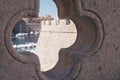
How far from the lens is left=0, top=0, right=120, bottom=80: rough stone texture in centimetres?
287

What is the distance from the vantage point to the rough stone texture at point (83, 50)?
9.42 feet

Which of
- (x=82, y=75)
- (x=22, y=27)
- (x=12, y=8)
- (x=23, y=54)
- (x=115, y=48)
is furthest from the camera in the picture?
(x=22, y=27)

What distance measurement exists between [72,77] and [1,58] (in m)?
0.97

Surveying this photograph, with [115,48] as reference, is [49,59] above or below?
below

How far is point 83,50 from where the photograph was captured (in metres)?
3.46

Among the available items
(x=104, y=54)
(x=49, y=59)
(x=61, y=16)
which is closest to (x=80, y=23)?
(x=61, y=16)

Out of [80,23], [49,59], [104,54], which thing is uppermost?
[80,23]

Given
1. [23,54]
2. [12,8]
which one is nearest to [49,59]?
[23,54]

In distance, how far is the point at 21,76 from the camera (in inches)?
116

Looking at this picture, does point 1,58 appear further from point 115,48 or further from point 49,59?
point 49,59

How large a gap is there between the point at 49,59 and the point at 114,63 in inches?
118

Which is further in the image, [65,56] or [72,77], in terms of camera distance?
[65,56]

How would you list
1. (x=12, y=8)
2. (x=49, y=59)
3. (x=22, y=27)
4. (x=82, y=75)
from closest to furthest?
1. (x=12, y=8)
2. (x=82, y=75)
3. (x=49, y=59)
4. (x=22, y=27)

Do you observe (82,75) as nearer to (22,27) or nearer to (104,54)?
(104,54)
